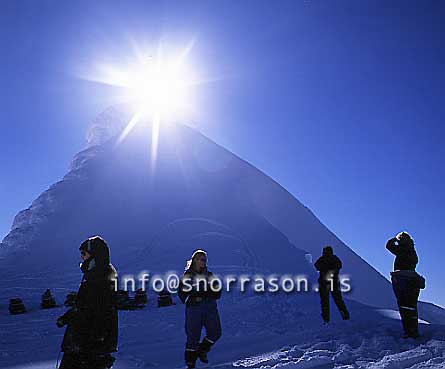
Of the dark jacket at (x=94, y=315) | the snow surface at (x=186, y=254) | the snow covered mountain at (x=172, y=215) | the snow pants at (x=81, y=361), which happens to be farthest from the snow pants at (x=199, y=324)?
the snow covered mountain at (x=172, y=215)

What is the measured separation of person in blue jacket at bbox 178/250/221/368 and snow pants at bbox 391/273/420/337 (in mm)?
2823

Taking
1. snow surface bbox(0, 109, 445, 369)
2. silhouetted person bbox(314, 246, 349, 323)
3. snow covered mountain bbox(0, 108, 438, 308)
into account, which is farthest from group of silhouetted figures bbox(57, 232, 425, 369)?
snow covered mountain bbox(0, 108, 438, 308)

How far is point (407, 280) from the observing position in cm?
722

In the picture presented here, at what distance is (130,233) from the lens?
2983cm

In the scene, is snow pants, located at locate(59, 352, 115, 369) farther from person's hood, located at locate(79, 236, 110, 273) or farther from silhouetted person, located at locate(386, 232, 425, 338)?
silhouetted person, located at locate(386, 232, 425, 338)

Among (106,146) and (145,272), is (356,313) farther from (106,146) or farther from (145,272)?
(106,146)

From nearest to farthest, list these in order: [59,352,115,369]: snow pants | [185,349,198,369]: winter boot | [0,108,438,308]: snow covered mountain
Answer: [59,352,115,369]: snow pants < [185,349,198,369]: winter boot < [0,108,438,308]: snow covered mountain

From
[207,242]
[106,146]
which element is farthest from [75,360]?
[106,146]

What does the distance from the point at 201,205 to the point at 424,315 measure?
15.7m

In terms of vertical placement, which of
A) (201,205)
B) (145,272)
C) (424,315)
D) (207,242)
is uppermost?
(201,205)

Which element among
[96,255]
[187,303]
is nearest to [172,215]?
[187,303]

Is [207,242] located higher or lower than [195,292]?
higher

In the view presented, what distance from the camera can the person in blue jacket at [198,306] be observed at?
20.9 feet

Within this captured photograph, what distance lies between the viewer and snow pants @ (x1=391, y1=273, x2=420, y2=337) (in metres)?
7.22
